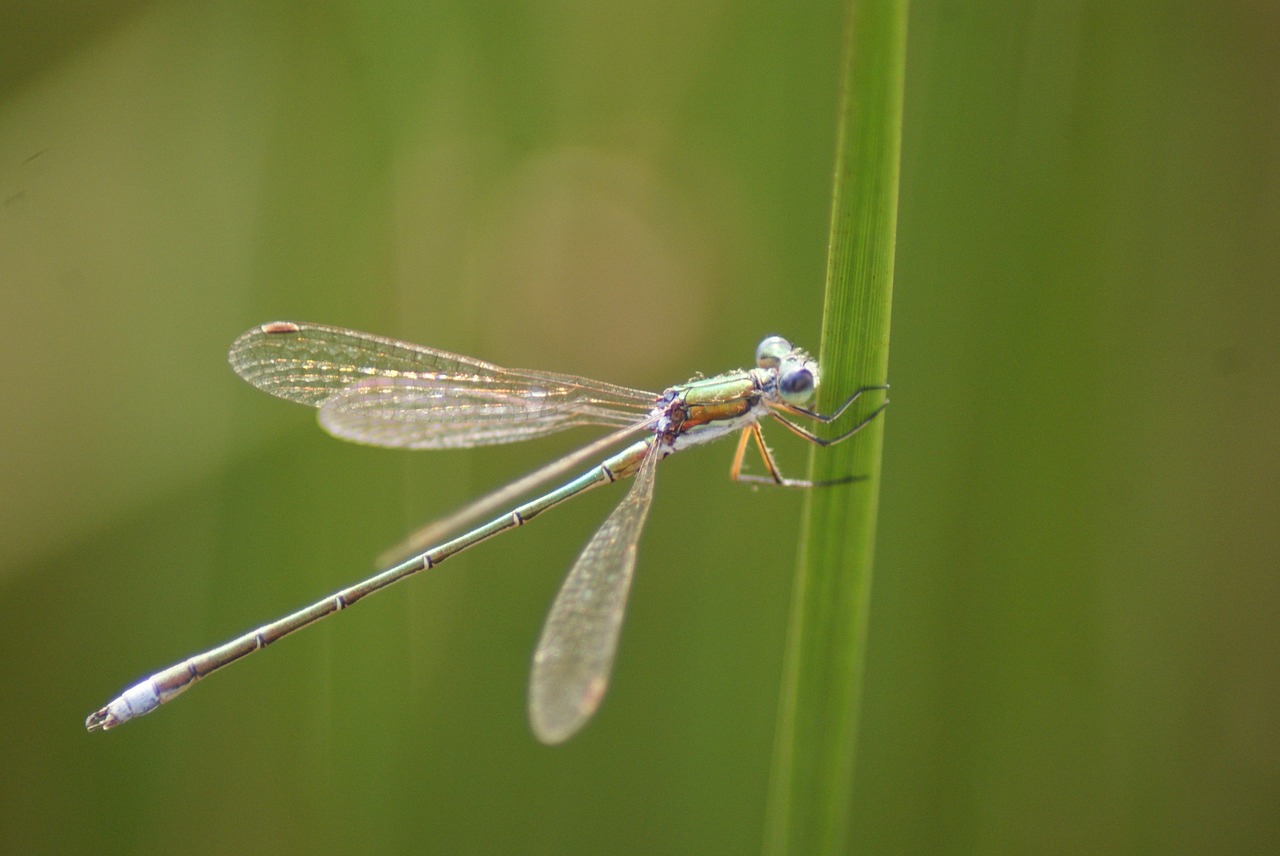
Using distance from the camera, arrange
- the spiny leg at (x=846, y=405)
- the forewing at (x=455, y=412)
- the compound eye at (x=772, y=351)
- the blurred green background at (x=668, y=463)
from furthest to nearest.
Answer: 1. the forewing at (x=455, y=412)
2. the compound eye at (x=772, y=351)
3. the blurred green background at (x=668, y=463)
4. the spiny leg at (x=846, y=405)

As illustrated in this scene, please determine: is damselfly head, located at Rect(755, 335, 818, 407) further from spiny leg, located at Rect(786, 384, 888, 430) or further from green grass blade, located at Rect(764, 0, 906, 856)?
green grass blade, located at Rect(764, 0, 906, 856)

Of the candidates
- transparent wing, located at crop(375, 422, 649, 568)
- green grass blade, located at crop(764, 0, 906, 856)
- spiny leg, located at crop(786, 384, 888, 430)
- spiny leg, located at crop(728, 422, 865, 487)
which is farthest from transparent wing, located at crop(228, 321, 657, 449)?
green grass blade, located at crop(764, 0, 906, 856)

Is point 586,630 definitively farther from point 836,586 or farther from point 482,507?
point 482,507

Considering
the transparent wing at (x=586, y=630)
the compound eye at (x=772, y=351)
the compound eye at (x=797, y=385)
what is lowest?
the transparent wing at (x=586, y=630)

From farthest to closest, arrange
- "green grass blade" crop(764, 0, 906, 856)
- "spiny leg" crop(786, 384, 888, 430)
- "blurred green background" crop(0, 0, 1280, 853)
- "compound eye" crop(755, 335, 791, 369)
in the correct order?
1. "compound eye" crop(755, 335, 791, 369)
2. "blurred green background" crop(0, 0, 1280, 853)
3. "spiny leg" crop(786, 384, 888, 430)
4. "green grass blade" crop(764, 0, 906, 856)

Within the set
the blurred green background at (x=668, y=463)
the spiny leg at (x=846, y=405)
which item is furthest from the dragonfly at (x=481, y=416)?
the spiny leg at (x=846, y=405)

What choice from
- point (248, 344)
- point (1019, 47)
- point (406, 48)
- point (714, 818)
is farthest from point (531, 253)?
point (714, 818)

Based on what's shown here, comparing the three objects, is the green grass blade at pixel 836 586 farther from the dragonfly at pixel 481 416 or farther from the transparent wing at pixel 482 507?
the transparent wing at pixel 482 507

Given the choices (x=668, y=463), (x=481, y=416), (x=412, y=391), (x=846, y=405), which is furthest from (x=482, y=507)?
(x=846, y=405)

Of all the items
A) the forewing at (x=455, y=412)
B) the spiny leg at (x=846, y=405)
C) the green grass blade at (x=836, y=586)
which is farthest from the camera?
the forewing at (x=455, y=412)
